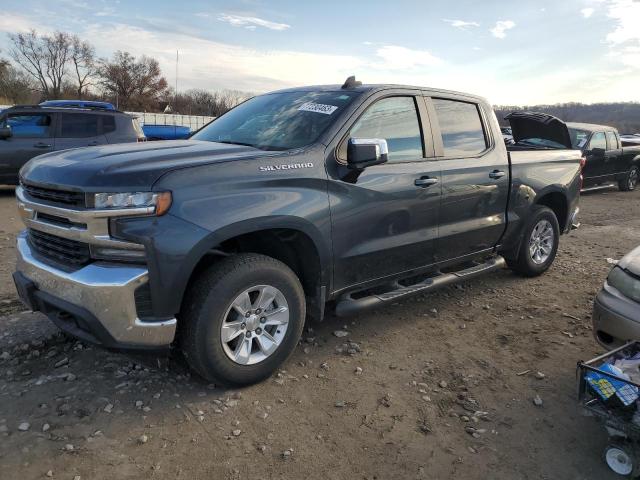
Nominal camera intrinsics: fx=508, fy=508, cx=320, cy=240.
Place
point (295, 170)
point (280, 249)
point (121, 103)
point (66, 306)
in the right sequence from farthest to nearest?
point (121, 103)
point (280, 249)
point (295, 170)
point (66, 306)

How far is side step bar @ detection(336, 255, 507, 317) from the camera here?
3738mm

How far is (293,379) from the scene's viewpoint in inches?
135

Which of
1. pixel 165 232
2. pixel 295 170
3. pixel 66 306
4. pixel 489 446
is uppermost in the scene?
pixel 295 170

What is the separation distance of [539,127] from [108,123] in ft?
27.1

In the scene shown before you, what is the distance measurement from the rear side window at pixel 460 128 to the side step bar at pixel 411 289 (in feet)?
3.56

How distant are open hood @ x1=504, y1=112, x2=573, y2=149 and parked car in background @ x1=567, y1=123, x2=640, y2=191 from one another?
6.01 meters

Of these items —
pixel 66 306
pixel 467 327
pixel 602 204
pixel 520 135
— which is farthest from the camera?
pixel 602 204

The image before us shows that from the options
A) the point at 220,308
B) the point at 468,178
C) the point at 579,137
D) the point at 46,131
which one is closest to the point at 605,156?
the point at 579,137

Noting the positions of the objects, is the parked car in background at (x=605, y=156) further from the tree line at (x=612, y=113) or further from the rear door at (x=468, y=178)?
the tree line at (x=612, y=113)

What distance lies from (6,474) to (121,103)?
6013 centimetres

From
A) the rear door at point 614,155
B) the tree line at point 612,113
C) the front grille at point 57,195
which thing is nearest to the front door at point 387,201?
the front grille at point 57,195

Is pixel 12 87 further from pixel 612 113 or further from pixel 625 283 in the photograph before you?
pixel 612 113

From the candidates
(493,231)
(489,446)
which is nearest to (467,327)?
(493,231)

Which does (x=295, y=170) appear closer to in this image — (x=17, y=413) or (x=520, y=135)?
(x=17, y=413)
